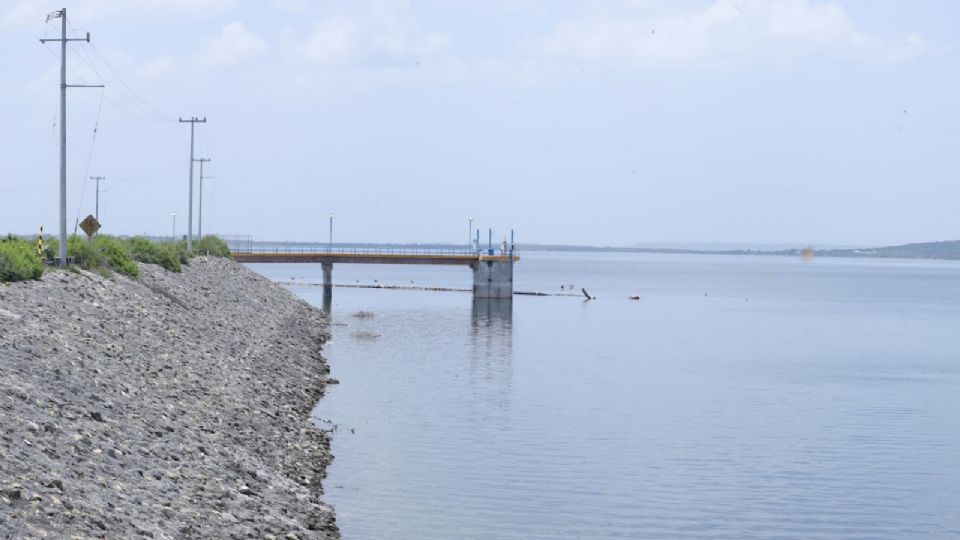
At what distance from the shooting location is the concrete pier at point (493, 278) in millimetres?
115750

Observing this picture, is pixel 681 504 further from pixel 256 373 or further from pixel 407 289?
pixel 407 289

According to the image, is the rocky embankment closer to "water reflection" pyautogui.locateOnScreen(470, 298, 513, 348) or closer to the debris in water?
the debris in water

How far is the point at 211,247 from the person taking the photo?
3799 inches

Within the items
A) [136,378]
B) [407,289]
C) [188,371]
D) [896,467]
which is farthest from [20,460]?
[407,289]

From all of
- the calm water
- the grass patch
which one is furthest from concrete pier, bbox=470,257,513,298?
the grass patch

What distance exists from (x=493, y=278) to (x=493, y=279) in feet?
0.53

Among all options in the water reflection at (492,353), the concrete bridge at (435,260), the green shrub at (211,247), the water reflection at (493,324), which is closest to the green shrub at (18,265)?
the water reflection at (492,353)

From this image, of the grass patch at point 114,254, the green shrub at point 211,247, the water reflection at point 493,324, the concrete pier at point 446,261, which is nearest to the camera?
the grass patch at point 114,254

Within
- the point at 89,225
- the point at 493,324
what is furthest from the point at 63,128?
the point at 493,324

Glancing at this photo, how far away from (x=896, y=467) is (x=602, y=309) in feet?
A: 261

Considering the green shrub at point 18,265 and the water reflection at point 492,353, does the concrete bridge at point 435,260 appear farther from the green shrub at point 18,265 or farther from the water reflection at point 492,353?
the green shrub at point 18,265

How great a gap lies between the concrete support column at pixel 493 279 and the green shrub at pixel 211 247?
2669 centimetres

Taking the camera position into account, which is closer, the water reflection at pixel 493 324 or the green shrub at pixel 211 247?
the water reflection at pixel 493 324

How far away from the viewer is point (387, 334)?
73438 millimetres
